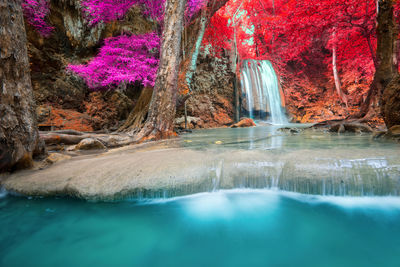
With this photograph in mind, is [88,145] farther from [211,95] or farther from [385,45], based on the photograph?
[211,95]

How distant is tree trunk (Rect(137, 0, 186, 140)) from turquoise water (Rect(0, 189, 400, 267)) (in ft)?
9.92

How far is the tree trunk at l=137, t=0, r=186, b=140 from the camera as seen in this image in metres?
4.37

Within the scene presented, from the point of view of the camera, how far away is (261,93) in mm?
13320

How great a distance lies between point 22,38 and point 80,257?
2303 millimetres

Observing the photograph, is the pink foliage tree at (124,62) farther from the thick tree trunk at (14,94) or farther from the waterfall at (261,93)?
the waterfall at (261,93)

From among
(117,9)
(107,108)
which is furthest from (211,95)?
(117,9)

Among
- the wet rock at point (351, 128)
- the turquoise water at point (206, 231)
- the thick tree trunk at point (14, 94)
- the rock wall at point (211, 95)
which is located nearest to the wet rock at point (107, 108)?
the rock wall at point (211, 95)

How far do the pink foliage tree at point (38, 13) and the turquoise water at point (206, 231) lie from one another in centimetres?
750

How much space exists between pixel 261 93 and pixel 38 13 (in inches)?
487

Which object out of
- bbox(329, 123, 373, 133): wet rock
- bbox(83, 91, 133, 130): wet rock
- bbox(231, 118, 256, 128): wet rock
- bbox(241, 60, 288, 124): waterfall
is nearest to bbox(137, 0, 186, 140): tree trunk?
bbox(83, 91, 133, 130): wet rock

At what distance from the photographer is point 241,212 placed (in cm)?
128

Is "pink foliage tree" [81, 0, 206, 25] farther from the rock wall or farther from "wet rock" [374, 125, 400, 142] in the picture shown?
"wet rock" [374, 125, 400, 142]

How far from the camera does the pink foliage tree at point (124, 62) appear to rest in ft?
20.9

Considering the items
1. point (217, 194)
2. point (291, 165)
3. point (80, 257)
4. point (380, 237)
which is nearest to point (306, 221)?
point (380, 237)
